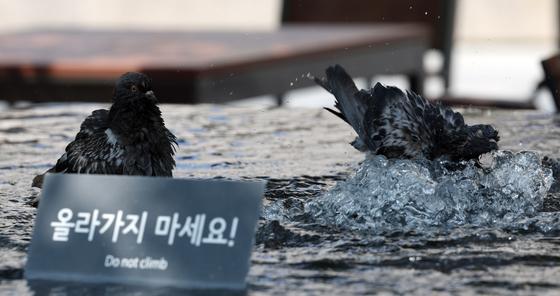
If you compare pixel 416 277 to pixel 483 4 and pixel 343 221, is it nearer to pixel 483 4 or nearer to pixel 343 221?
pixel 343 221

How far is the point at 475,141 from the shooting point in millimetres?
1848

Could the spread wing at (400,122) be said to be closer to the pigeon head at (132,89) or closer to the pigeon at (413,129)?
the pigeon at (413,129)

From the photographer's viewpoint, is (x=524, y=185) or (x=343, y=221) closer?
(x=343, y=221)

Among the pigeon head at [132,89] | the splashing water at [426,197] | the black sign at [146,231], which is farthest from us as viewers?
the pigeon head at [132,89]

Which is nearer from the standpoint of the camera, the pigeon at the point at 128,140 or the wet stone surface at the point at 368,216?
the wet stone surface at the point at 368,216

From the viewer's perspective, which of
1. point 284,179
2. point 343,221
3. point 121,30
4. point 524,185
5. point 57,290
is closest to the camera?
point 57,290

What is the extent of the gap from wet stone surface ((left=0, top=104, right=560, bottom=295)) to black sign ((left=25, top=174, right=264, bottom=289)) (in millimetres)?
30

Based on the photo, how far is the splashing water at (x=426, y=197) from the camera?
1673 mm

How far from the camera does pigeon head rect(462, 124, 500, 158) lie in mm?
1837

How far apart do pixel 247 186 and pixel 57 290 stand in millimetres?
240

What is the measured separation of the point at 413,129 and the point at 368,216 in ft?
0.66

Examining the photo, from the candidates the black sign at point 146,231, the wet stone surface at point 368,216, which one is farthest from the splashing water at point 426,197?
the black sign at point 146,231

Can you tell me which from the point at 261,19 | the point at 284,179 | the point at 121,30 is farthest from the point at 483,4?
the point at 284,179

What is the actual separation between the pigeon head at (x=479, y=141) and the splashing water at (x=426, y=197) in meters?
0.03
